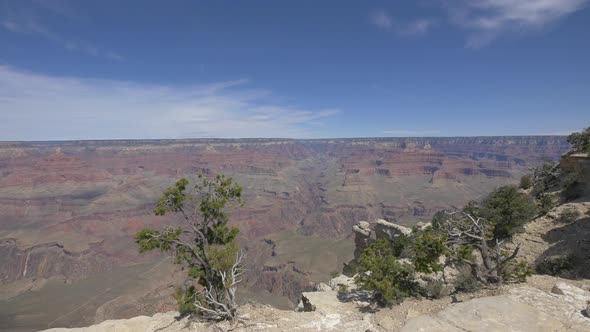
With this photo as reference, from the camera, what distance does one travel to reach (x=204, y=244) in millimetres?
15664

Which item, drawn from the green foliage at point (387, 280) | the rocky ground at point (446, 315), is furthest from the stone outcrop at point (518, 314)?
the green foliage at point (387, 280)

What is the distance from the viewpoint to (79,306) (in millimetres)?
77562

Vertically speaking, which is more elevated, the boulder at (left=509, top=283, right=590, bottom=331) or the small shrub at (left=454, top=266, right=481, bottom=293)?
the boulder at (left=509, top=283, right=590, bottom=331)

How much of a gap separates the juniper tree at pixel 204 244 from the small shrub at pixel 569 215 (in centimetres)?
1997

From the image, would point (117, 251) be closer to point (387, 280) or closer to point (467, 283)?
point (387, 280)

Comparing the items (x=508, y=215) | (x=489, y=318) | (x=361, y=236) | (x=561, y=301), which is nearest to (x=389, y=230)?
(x=361, y=236)

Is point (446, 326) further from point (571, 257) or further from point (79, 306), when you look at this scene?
point (79, 306)

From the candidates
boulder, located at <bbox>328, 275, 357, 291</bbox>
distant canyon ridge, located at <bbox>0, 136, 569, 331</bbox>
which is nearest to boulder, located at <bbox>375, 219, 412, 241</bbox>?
boulder, located at <bbox>328, 275, 357, 291</bbox>

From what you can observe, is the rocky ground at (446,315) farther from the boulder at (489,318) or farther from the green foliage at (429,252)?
the green foliage at (429,252)

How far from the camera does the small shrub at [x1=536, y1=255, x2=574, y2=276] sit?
1327cm

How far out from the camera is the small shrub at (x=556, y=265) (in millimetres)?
13266

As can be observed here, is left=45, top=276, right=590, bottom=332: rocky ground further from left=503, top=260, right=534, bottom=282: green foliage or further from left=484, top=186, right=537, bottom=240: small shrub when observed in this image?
left=484, top=186, right=537, bottom=240: small shrub

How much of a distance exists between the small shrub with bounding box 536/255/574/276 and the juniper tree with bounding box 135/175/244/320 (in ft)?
48.2

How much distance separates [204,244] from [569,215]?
2225cm
